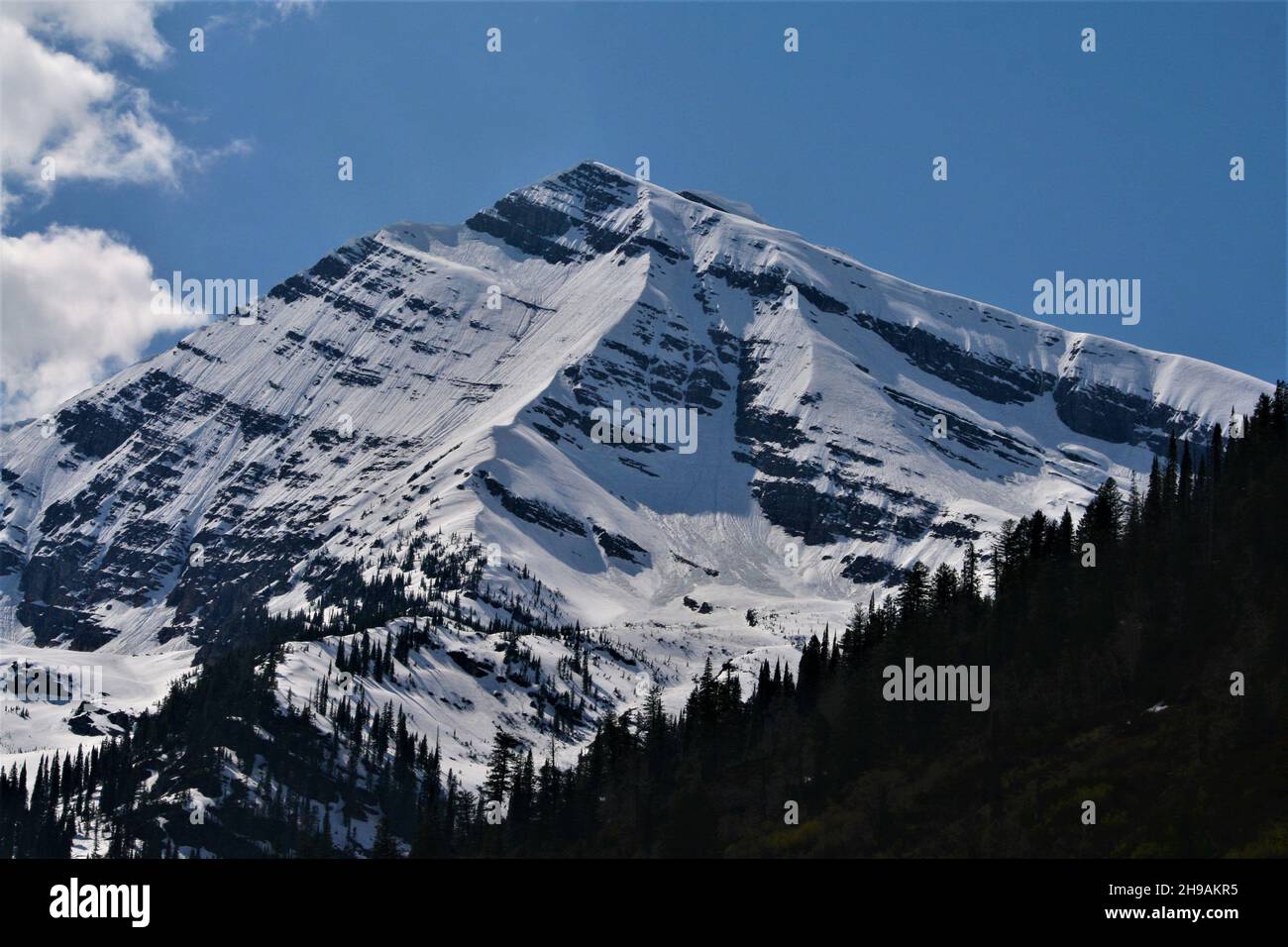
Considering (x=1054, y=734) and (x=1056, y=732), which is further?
(x=1056, y=732)

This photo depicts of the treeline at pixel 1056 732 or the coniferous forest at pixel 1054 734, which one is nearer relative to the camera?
the coniferous forest at pixel 1054 734

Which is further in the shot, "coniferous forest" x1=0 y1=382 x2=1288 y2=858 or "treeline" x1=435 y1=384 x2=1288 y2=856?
"treeline" x1=435 y1=384 x2=1288 y2=856

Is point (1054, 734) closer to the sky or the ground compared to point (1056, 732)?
closer to the ground

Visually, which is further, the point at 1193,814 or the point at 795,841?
the point at 795,841
